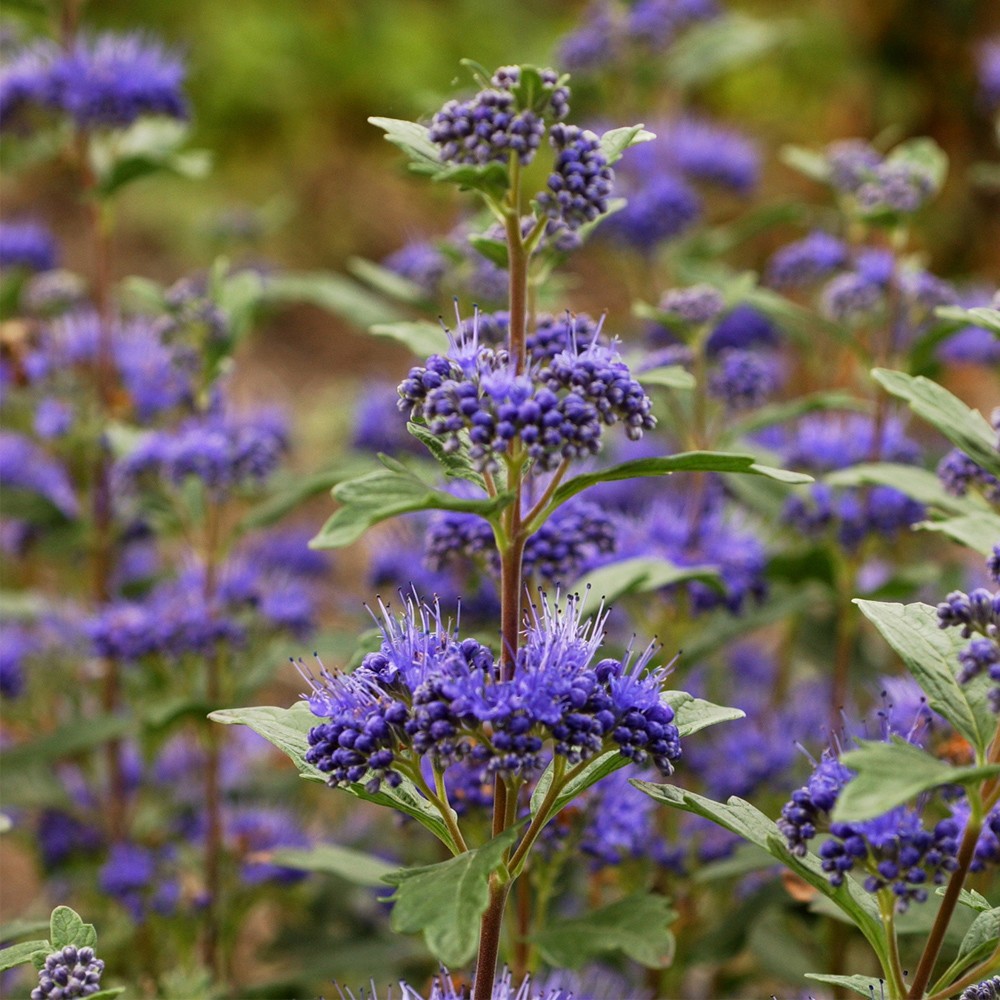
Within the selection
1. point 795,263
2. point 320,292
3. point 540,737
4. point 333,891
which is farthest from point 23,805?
point 795,263

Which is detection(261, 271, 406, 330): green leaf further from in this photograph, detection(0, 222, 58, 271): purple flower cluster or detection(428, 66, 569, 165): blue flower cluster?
detection(428, 66, 569, 165): blue flower cluster

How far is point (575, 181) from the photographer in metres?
1.41

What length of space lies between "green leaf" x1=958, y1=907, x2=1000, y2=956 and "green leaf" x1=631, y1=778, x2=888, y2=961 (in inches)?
3.7

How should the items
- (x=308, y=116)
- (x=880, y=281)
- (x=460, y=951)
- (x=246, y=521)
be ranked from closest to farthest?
1. (x=460, y=951)
2. (x=246, y=521)
3. (x=880, y=281)
4. (x=308, y=116)

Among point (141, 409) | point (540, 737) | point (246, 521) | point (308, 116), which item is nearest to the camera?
point (540, 737)

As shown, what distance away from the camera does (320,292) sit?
2.96m

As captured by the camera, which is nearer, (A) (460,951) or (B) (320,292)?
(A) (460,951)

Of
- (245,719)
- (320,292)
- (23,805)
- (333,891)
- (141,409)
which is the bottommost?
(333,891)

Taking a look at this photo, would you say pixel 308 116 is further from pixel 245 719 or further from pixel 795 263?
pixel 245 719

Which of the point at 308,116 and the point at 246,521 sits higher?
the point at 308,116

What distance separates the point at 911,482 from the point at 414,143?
1136 millimetres

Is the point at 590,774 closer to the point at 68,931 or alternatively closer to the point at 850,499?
the point at 68,931

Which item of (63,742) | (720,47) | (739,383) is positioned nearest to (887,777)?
(739,383)

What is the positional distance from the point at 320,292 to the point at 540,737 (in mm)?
1789
